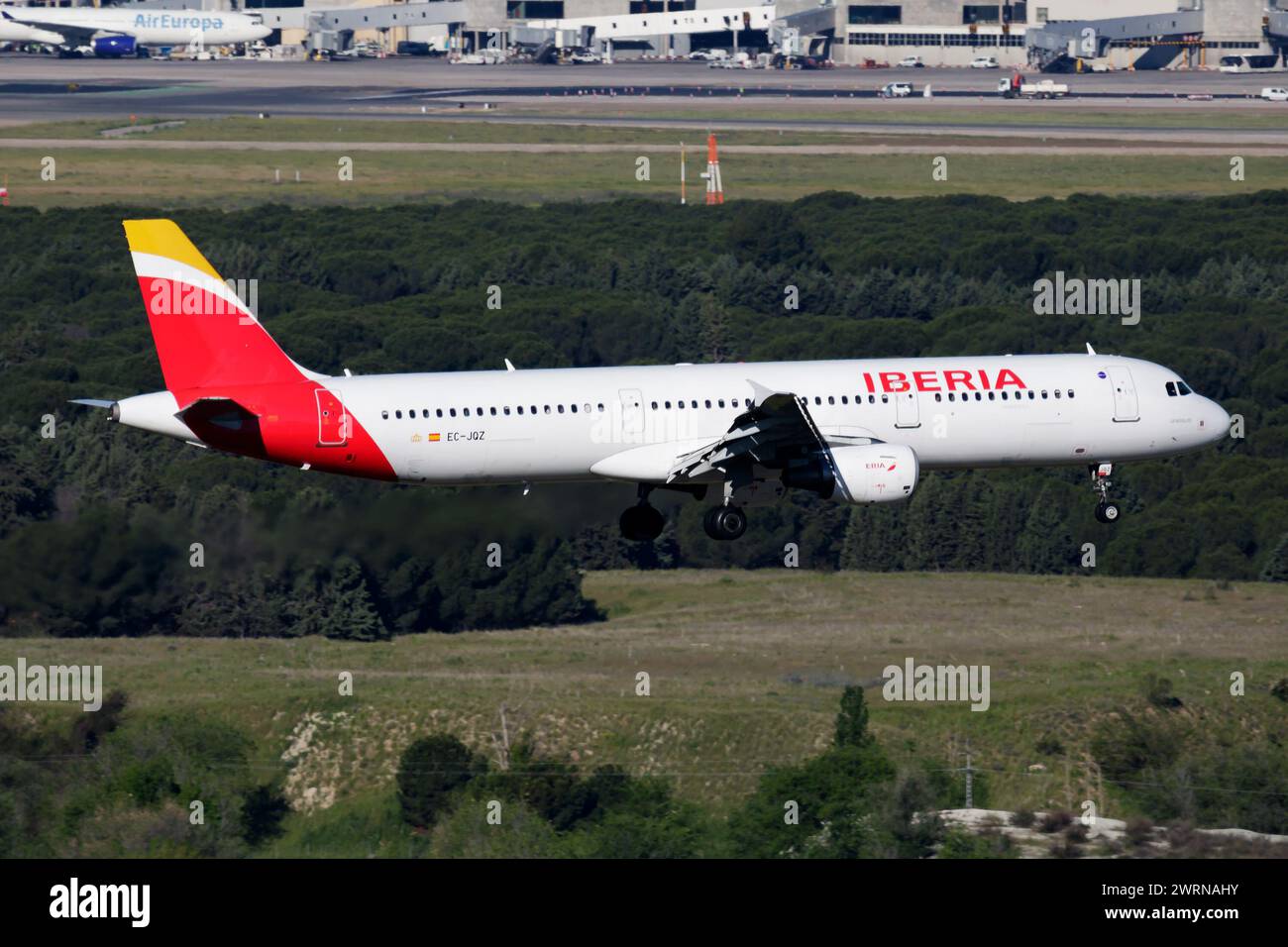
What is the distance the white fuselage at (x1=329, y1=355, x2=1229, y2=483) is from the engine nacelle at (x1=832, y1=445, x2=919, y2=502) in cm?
95

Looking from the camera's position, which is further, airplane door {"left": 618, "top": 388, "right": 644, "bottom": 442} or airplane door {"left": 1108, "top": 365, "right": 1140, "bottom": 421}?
airplane door {"left": 1108, "top": 365, "right": 1140, "bottom": 421}

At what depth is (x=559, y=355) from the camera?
455ft

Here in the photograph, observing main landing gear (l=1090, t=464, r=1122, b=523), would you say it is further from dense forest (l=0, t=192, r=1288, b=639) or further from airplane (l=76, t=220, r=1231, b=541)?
dense forest (l=0, t=192, r=1288, b=639)

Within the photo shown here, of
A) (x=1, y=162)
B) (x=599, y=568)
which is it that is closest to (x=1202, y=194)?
(x=599, y=568)

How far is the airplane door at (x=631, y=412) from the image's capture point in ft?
193

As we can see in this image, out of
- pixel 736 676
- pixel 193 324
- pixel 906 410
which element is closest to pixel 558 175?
pixel 736 676

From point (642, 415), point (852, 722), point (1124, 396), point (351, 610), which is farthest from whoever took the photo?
point (351, 610)

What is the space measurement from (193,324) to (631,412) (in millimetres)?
11738

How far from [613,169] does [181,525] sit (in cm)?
13141

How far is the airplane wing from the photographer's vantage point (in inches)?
2286

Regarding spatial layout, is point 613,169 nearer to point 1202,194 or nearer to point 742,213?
Answer: point 742,213

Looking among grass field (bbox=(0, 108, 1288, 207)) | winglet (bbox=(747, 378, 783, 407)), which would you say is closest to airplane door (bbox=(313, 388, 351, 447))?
winglet (bbox=(747, 378, 783, 407))

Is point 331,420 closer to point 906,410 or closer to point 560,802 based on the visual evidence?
point 906,410

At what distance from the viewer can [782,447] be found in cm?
5944
